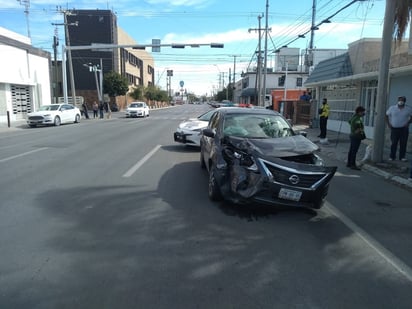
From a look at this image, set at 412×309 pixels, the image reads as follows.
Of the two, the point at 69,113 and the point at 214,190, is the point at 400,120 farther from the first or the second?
the point at 69,113

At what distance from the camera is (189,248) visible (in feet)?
13.6

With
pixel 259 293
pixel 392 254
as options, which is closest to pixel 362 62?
pixel 392 254

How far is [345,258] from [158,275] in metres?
2.18

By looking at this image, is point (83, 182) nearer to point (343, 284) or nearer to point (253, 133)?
point (253, 133)

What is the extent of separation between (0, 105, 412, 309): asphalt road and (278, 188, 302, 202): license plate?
411 millimetres

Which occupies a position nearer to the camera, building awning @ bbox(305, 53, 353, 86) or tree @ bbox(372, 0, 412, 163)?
tree @ bbox(372, 0, 412, 163)

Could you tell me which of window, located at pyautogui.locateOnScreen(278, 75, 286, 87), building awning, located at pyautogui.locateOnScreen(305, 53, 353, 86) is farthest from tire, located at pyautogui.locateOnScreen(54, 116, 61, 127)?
window, located at pyautogui.locateOnScreen(278, 75, 286, 87)

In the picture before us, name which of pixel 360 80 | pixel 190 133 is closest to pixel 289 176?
pixel 190 133

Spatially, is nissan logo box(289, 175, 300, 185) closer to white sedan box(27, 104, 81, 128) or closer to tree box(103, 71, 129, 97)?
white sedan box(27, 104, 81, 128)

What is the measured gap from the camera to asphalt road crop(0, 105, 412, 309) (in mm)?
3205

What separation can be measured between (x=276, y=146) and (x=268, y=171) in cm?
73

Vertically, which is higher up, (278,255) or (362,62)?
(362,62)

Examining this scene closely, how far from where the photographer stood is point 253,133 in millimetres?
6523

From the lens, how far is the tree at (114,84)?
50625mm
